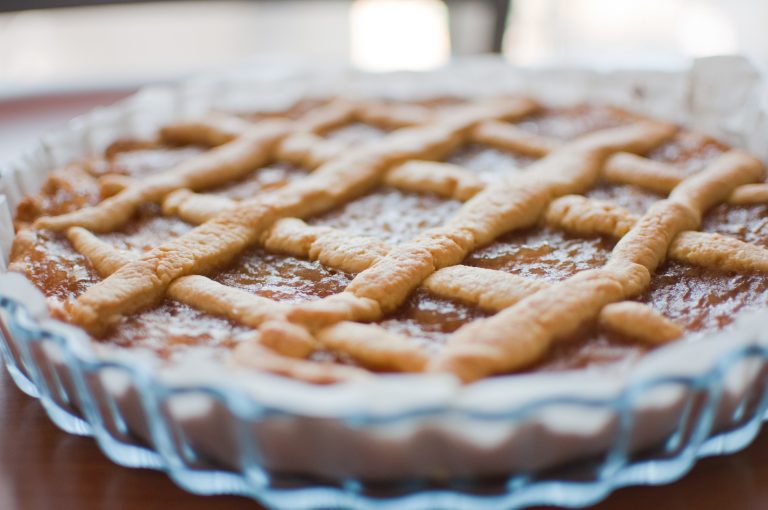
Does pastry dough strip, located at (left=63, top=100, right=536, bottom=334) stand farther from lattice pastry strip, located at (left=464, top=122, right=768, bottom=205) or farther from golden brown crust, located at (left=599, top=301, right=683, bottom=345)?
golden brown crust, located at (left=599, top=301, right=683, bottom=345)

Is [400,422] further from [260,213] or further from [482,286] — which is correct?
[260,213]

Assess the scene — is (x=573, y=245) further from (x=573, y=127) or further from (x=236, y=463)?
(x=236, y=463)

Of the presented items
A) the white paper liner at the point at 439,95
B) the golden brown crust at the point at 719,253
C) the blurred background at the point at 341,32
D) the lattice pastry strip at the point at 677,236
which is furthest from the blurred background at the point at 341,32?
the golden brown crust at the point at 719,253

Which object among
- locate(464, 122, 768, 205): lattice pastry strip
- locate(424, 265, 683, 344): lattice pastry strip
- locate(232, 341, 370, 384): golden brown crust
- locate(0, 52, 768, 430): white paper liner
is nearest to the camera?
locate(0, 52, 768, 430): white paper liner

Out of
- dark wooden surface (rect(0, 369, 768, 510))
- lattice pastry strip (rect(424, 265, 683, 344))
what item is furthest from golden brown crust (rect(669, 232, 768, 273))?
dark wooden surface (rect(0, 369, 768, 510))

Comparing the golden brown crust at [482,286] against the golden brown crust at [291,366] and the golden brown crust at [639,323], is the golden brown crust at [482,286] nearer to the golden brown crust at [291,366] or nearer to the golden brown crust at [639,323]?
the golden brown crust at [639,323]

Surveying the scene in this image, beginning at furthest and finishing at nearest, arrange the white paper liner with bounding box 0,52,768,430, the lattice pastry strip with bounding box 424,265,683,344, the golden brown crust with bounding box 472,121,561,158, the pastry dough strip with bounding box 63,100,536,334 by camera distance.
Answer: the golden brown crust with bounding box 472,121,561,158
the pastry dough strip with bounding box 63,100,536,334
the lattice pastry strip with bounding box 424,265,683,344
the white paper liner with bounding box 0,52,768,430
